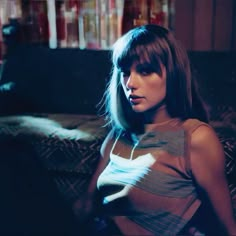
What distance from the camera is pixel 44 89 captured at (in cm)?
237

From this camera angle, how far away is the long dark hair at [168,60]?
36.6 inches

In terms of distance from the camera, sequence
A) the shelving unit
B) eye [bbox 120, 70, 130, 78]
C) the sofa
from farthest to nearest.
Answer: the shelving unit, the sofa, eye [bbox 120, 70, 130, 78]

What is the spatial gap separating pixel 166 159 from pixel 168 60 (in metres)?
0.24

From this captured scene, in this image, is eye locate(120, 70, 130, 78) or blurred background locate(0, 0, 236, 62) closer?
eye locate(120, 70, 130, 78)

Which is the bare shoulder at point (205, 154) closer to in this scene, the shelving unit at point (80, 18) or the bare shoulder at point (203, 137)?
the bare shoulder at point (203, 137)

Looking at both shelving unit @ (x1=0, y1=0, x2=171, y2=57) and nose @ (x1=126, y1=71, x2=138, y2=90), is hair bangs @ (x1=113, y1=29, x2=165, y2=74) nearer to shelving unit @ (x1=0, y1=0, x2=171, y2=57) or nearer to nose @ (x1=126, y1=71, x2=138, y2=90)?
nose @ (x1=126, y1=71, x2=138, y2=90)

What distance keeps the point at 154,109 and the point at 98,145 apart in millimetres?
646

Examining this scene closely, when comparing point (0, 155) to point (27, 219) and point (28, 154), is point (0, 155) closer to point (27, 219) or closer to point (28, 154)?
point (28, 154)

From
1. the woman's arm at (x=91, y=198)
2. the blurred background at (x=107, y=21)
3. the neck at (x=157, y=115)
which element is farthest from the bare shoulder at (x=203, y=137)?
the blurred background at (x=107, y=21)

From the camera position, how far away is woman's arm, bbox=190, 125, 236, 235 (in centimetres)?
88

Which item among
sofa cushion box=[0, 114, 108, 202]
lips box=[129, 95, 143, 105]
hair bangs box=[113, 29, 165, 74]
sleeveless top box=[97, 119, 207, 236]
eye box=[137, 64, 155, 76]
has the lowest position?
sofa cushion box=[0, 114, 108, 202]

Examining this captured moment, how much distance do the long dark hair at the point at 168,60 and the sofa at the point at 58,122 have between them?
0.50 m

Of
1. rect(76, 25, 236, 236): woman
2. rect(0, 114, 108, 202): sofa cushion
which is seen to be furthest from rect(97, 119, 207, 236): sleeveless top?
rect(0, 114, 108, 202): sofa cushion

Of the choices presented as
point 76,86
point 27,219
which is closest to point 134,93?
point 27,219
